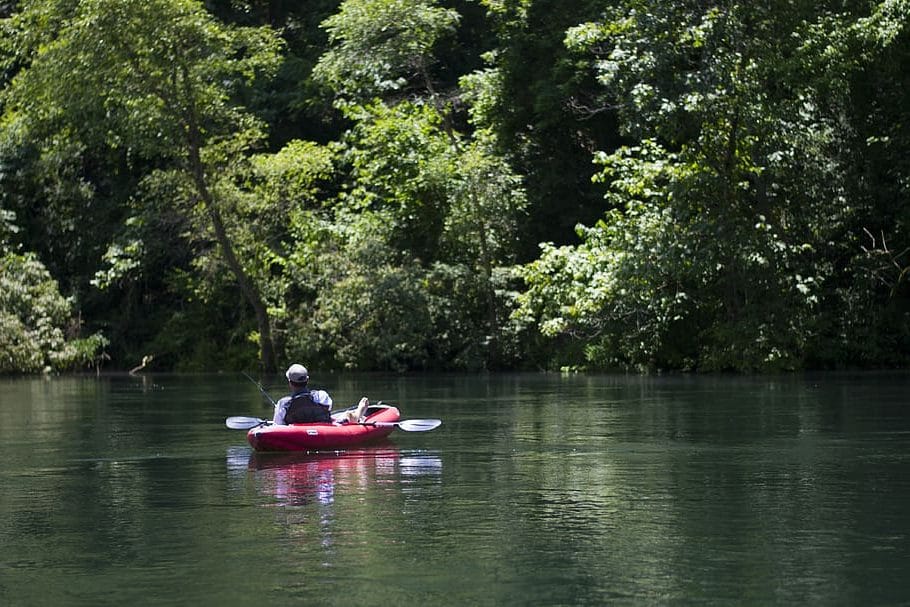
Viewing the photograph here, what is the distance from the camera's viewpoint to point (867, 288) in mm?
38906

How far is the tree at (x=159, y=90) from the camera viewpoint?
44.5 meters

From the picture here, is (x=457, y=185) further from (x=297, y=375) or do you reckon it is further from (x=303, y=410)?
(x=297, y=375)

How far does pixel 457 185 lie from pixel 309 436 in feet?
86.3

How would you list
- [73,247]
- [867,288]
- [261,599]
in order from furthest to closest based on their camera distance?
[73,247], [867,288], [261,599]

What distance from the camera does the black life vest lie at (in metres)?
18.5

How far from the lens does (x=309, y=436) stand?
18.3m

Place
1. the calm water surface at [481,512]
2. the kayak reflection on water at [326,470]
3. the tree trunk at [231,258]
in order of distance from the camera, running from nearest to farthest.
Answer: the calm water surface at [481,512]
the kayak reflection on water at [326,470]
the tree trunk at [231,258]

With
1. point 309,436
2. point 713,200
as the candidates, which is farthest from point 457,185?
point 309,436

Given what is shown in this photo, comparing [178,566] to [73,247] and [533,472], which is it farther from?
[73,247]

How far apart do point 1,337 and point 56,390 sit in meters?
10.9

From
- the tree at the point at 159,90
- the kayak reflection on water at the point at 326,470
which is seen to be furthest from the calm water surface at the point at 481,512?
the tree at the point at 159,90

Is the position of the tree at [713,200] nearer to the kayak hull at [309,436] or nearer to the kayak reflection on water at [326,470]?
the kayak reflection on water at [326,470]

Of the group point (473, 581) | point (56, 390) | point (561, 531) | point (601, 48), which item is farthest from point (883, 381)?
point (473, 581)

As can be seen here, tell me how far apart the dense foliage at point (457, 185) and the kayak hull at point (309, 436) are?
19.2m
